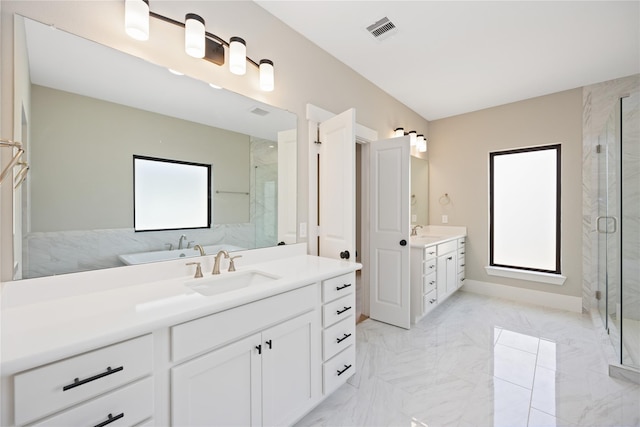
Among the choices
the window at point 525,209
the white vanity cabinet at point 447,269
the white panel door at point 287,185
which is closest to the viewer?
the white panel door at point 287,185

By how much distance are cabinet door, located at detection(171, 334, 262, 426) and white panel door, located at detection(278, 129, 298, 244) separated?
1.01m

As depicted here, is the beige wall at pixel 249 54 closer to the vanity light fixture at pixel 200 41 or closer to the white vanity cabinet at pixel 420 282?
the vanity light fixture at pixel 200 41

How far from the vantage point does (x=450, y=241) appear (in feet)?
11.8

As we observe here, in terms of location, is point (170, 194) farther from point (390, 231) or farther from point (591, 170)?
point (591, 170)

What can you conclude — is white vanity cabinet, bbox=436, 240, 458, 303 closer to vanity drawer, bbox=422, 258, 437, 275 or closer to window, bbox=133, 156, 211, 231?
vanity drawer, bbox=422, 258, 437, 275

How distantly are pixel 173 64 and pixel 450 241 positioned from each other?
11.6 feet

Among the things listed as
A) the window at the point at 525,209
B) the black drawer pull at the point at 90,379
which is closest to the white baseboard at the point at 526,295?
the window at the point at 525,209

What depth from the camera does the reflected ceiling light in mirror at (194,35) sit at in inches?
58.8

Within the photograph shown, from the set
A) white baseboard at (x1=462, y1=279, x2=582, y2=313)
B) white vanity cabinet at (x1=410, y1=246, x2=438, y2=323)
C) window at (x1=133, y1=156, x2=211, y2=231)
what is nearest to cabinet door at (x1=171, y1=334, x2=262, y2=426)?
window at (x1=133, y1=156, x2=211, y2=231)

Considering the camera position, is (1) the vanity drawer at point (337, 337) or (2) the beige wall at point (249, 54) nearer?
(2) the beige wall at point (249, 54)

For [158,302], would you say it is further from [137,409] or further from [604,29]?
[604,29]

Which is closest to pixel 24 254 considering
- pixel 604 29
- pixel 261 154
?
pixel 261 154

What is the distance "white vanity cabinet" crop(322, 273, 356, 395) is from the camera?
65.3 inches

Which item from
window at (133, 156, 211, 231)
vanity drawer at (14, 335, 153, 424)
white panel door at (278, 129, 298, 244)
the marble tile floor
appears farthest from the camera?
white panel door at (278, 129, 298, 244)
